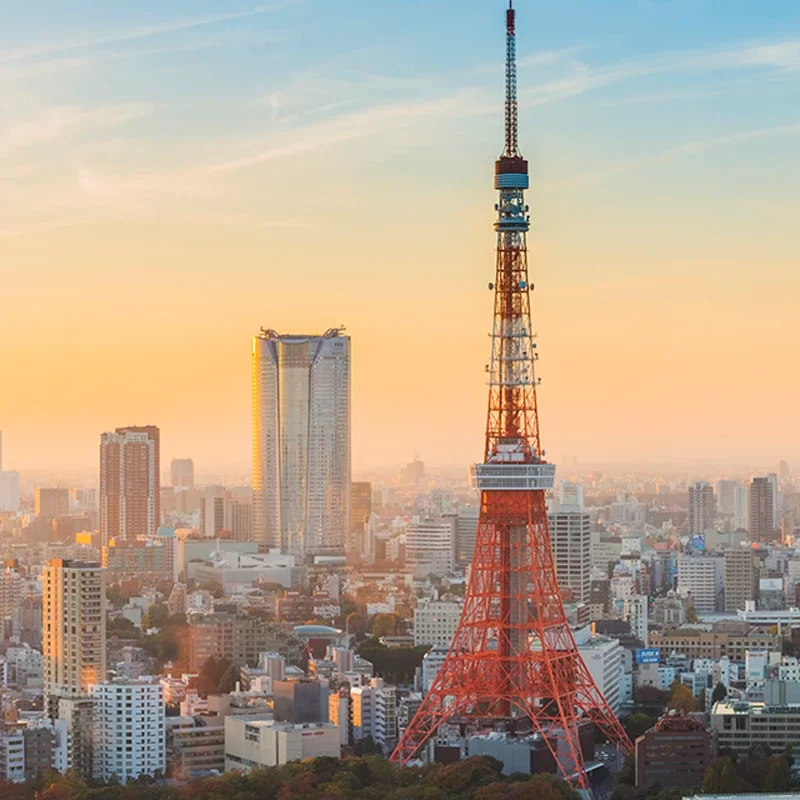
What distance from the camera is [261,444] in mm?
52781

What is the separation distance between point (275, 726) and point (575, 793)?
10.3 ft

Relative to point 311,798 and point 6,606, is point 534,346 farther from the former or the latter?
point 6,606

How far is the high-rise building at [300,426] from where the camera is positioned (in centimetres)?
5200

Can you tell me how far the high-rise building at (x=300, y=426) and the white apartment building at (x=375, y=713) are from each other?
2869 centimetres

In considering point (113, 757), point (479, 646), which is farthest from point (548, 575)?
point (113, 757)

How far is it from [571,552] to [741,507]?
827 inches

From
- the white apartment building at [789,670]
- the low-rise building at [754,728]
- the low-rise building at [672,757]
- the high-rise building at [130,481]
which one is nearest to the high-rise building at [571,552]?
the white apartment building at [789,670]

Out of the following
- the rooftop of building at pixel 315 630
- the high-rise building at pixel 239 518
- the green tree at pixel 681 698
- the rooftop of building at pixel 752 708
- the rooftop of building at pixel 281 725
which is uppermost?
the high-rise building at pixel 239 518

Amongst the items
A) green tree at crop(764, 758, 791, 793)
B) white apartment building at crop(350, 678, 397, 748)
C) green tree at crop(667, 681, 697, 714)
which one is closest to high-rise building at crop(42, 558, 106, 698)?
white apartment building at crop(350, 678, 397, 748)

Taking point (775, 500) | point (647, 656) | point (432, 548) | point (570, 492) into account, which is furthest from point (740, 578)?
point (775, 500)

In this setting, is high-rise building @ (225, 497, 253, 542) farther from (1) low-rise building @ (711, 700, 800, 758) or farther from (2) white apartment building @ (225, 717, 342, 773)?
(1) low-rise building @ (711, 700, 800, 758)

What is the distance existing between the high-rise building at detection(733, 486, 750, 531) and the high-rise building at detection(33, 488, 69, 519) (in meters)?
15.8

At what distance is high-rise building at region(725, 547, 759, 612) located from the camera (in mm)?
39781

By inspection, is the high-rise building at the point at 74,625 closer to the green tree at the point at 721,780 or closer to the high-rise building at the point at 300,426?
the green tree at the point at 721,780
